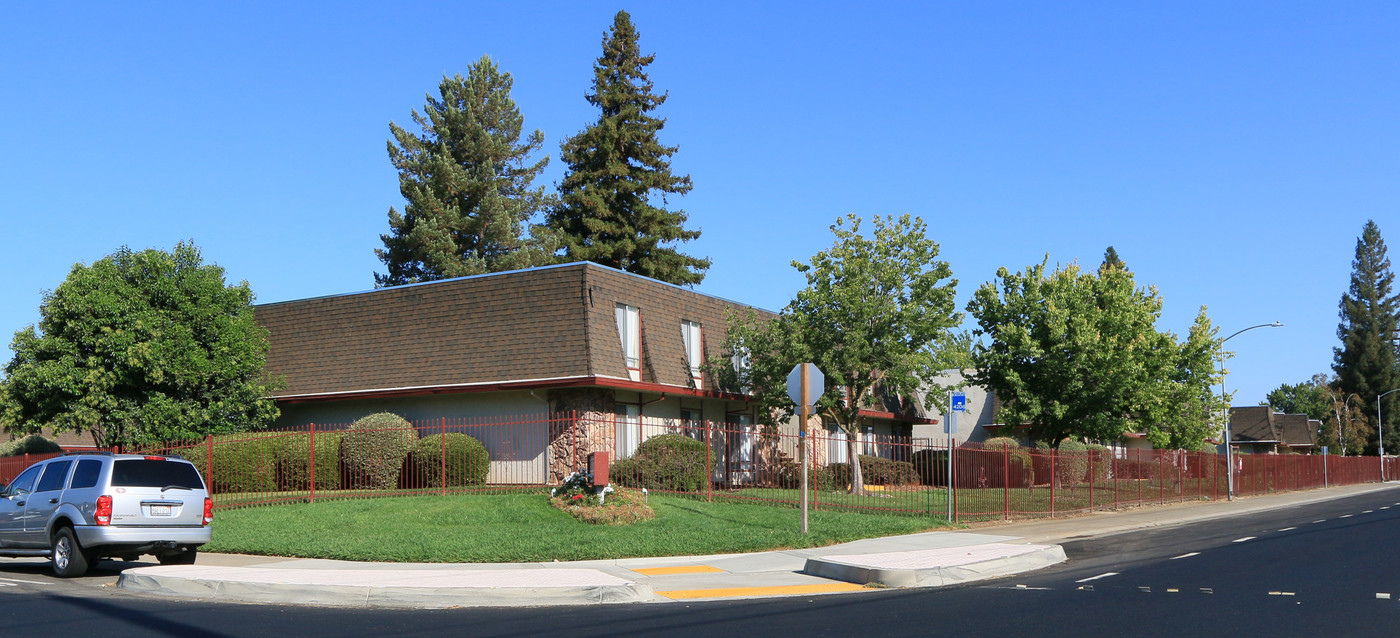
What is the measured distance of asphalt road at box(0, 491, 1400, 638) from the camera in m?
10.2

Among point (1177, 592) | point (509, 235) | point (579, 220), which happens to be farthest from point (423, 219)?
point (1177, 592)

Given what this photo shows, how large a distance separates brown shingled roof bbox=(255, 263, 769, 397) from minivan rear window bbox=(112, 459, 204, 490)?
11978 millimetres

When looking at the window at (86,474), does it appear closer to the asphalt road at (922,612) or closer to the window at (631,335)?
the asphalt road at (922,612)

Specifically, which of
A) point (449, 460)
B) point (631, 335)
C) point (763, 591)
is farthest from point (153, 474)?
point (631, 335)

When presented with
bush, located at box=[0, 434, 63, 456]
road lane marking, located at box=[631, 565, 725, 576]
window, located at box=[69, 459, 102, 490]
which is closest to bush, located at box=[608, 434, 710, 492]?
road lane marking, located at box=[631, 565, 725, 576]

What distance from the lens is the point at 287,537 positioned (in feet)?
60.5

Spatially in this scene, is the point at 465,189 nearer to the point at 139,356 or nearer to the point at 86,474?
the point at 139,356

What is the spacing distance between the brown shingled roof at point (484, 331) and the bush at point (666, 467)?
2418 mm

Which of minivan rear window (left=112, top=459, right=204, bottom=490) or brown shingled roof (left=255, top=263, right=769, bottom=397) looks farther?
brown shingled roof (left=255, top=263, right=769, bottom=397)

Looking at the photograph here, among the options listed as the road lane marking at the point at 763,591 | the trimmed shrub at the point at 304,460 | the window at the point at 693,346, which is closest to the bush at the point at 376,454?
the trimmed shrub at the point at 304,460

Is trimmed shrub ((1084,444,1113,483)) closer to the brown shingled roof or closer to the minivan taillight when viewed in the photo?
the brown shingled roof

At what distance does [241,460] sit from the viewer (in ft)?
84.3

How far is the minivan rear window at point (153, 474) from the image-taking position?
15398mm

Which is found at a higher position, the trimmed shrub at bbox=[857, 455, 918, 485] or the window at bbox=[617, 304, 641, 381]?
the window at bbox=[617, 304, 641, 381]
